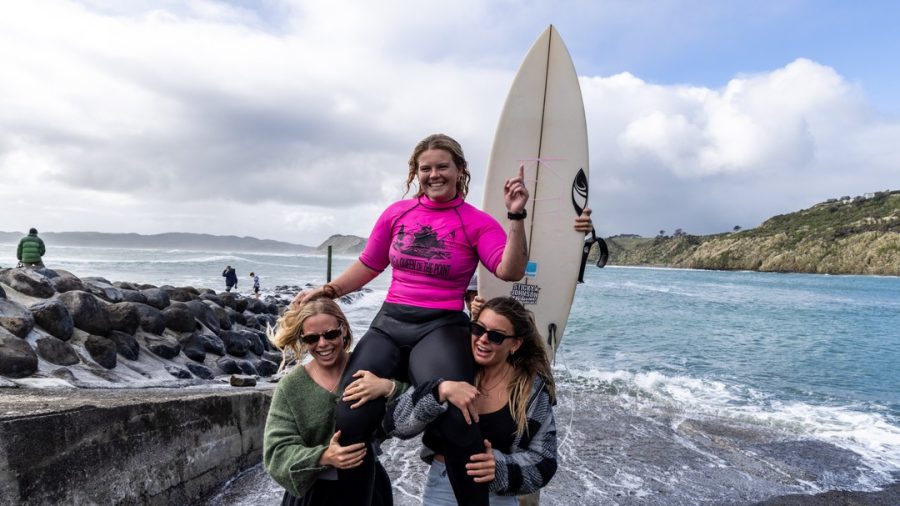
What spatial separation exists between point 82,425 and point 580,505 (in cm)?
426

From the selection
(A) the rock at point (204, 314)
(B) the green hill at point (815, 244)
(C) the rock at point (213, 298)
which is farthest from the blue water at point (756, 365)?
(B) the green hill at point (815, 244)

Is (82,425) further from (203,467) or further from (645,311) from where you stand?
(645,311)

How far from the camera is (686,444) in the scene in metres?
7.41

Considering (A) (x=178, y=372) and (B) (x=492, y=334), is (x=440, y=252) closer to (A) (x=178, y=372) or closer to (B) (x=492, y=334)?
(B) (x=492, y=334)

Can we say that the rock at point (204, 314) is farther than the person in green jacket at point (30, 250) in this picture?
No

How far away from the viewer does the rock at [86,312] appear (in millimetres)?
7391

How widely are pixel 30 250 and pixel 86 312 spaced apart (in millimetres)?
10251

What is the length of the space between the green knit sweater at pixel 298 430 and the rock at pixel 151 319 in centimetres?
784

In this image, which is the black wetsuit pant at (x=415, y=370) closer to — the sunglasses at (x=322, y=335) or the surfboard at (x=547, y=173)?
the sunglasses at (x=322, y=335)

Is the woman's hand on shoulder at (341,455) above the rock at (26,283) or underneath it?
underneath

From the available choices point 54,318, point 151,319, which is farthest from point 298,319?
point 151,319

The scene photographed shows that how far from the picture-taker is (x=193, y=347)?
954cm

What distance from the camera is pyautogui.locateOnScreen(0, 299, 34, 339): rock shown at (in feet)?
20.0

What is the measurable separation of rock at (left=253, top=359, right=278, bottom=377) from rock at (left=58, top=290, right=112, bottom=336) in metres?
3.22
